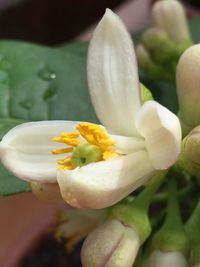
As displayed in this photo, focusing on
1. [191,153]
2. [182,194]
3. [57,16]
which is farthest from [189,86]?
[57,16]

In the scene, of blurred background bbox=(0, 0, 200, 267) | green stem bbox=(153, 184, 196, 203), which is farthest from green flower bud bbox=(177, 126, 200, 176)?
blurred background bbox=(0, 0, 200, 267)

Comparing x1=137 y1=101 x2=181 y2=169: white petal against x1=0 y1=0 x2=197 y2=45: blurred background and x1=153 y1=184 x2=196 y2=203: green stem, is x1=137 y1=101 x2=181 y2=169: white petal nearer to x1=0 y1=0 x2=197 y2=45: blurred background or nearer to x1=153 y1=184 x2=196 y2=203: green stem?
x1=153 y1=184 x2=196 y2=203: green stem

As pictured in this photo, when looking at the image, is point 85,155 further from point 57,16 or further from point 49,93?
point 57,16

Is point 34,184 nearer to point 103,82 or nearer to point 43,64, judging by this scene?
point 103,82

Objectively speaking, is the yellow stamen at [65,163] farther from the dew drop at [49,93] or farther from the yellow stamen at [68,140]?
the dew drop at [49,93]

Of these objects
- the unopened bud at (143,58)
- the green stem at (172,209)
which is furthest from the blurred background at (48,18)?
the green stem at (172,209)

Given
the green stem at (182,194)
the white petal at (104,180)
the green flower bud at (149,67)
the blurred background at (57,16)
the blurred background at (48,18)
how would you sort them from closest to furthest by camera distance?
the white petal at (104,180) → the green stem at (182,194) → the green flower bud at (149,67) → the blurred background at (57,16) → the blurred background at (48,18)
